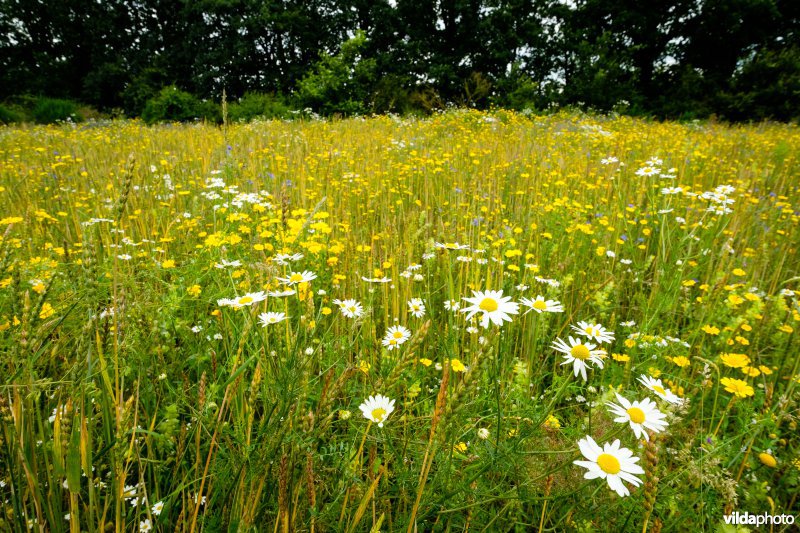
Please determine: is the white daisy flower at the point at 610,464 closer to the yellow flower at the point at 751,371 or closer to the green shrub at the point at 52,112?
the yellow flower at the point at 751,371

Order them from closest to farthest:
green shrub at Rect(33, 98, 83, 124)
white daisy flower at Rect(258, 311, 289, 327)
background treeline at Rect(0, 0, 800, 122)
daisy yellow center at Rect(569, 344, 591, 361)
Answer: daisy yellow center at Rect(569, 344, 591, 361) → white daisy flower at Rect(258, 311, 289, 327) → green shrub at Rect(33, 98, 83, 124) → background treeline at Rect(0, 0, 800, 122)

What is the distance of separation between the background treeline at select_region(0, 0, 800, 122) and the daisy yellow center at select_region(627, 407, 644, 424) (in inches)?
458

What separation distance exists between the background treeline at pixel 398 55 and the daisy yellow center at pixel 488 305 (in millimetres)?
11291

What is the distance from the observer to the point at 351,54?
13.4 metres

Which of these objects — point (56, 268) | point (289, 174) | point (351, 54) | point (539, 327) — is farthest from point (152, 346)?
→ point (351, 54)

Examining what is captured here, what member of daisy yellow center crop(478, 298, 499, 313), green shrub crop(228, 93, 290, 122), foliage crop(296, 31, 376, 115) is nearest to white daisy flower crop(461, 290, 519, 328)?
daisy yellow center crop(478, 298, 499, 313)

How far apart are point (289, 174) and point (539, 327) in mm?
2600

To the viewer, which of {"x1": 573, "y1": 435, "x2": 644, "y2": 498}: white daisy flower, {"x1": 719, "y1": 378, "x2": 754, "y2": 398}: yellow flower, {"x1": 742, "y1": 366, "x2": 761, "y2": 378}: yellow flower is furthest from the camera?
{"x1": 742, "y1": 366, "x2": 761, "y2": 378}: yellow flower

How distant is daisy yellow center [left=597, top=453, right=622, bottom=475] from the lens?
71 centimetres

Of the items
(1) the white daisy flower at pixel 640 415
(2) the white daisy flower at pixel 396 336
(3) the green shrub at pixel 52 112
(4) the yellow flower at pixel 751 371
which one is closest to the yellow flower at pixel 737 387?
(4) the yellow flower at pixel 751 371

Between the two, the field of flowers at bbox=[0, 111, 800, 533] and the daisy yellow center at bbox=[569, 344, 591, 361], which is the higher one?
the daisy yellow center at bbox=[569, 344, 591, 361]

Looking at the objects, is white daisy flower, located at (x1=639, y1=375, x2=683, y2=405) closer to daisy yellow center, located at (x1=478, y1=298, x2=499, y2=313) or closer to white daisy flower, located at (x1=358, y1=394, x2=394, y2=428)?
daisy yellow center, located at (x1=478, y1=298, x2=499, y2=313)

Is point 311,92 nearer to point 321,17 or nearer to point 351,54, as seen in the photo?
point 351,54

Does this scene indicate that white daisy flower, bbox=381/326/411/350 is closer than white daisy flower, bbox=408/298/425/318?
Yes
